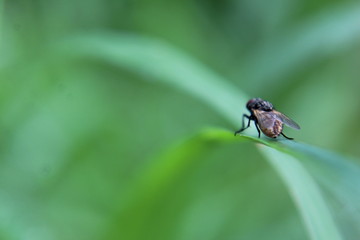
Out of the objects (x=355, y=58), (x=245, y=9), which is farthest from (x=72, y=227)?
(x=245, y=9)

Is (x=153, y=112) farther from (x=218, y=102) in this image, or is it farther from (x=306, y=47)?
(x=218, y=102)

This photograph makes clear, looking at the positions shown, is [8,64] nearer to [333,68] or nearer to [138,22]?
[138,22]

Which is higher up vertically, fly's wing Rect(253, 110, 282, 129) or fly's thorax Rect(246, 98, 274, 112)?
fly's thorax Rect(246, 98, 274, 112)

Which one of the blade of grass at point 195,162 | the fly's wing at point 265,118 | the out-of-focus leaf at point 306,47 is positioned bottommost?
the blade of grass at point 195,162

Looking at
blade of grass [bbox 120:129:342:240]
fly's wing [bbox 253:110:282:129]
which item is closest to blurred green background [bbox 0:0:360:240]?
blade of grass [bbox 120:129:342:240]

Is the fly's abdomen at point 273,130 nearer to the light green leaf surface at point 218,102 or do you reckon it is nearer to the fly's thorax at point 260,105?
the light green leaf surface at point 218,102

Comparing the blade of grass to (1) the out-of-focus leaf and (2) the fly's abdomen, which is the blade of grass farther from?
(1) the out-of-focus leaf

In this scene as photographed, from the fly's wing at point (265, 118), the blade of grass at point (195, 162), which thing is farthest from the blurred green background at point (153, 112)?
the fly's wing at point (265, 118)

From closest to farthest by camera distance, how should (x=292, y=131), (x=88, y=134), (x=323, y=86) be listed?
(x=88, y=134)
(x=292, y=131)
(x=323, y=86)
